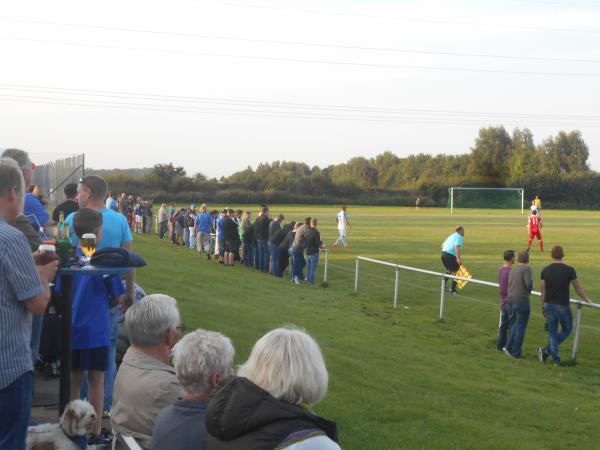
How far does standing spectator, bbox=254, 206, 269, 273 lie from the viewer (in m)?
25.6

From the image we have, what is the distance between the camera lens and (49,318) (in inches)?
238

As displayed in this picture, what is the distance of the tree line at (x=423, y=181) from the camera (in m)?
85.4

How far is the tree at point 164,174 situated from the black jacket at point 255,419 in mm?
83085

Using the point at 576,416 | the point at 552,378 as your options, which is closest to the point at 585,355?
the point at 552,378

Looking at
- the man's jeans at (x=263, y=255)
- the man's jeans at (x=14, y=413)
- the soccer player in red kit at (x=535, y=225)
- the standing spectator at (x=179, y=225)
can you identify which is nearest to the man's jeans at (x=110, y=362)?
the man's jeans at (x=14, y=413)

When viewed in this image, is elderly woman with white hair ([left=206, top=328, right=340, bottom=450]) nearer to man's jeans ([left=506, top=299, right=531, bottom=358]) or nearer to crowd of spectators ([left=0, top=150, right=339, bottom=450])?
crowd of spectators ([left=0, top=150, right=339, bottom=450])

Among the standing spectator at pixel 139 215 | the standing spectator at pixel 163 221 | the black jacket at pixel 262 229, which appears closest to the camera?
the black jacket at pixel 262 229

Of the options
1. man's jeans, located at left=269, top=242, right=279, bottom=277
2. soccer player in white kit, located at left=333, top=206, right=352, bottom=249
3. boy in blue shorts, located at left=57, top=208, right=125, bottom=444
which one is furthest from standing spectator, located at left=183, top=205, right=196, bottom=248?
boy in blue shorts, located at left=57, top=208, right=125, bottom=444

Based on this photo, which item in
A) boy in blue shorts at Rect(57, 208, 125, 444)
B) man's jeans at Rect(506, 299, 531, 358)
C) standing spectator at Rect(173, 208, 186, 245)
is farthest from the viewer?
standing spectator at Rect(173, 208, 186, 245)

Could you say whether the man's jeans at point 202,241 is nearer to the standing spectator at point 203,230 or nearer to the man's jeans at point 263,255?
the standing spectator at point 203,230

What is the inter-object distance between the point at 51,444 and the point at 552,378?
891cm

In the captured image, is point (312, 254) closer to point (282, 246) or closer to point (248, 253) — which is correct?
point (282, 246)

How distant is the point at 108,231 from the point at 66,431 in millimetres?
2125

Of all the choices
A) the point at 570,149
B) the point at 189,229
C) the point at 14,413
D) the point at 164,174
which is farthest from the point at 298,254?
the point at 570,149
